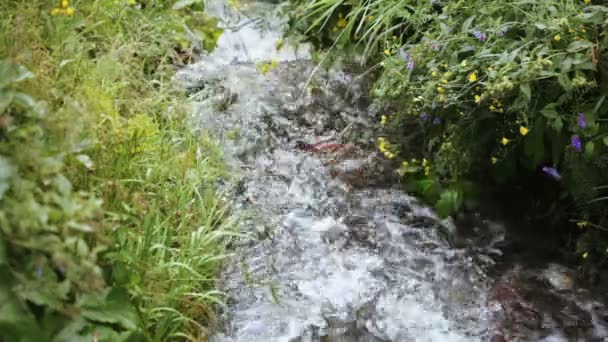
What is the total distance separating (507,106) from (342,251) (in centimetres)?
94

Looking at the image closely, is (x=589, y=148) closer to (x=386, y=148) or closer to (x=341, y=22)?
(x=386, y=148)

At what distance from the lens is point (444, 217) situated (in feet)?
9.52

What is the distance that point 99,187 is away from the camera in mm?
2223

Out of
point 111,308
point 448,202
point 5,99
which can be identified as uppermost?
point 5,99

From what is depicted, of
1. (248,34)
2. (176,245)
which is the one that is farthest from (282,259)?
(248,34)

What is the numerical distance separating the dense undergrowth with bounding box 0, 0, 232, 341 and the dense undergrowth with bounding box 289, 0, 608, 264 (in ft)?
3.25

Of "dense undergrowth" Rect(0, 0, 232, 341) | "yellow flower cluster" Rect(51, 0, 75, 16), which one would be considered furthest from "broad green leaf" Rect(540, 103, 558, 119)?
"yellow flower cluster" Rect(51, 0, 75, 16)

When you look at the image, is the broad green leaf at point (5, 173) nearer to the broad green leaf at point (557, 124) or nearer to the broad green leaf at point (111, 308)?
the broad green leaf at point (111, 308)

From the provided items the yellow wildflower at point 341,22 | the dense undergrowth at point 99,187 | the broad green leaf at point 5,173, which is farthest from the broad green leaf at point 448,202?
the broad green leaf at point 5,173

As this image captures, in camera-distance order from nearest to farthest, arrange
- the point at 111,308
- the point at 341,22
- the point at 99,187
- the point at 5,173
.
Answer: the point at 5,173
the point at 111,308
the point at 99,187
the point at 341,22

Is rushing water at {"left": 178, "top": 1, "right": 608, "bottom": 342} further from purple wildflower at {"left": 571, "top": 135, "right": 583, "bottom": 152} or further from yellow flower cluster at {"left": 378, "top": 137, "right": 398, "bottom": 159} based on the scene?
purple wildflower at {"left": 571, "top": 135, "right": 583, "bottom": 152}

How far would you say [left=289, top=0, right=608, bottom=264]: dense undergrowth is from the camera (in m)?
2.34

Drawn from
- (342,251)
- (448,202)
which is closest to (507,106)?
(448,202)

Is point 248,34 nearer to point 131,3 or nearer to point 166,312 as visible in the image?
point 131,3
